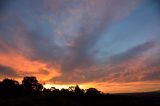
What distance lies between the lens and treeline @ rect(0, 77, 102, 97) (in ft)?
213

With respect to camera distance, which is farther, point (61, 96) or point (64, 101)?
point (61, 96)

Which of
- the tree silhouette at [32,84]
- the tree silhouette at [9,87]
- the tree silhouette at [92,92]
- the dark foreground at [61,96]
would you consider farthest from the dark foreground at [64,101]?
the tree silhouette at [32,84]

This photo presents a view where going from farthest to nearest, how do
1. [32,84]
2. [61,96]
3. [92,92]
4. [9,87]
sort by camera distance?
[32,84] → [92,92] → [9,87] → [61,96]

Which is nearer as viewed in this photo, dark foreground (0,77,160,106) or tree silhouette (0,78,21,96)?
dark foreground (0,77,160,106)

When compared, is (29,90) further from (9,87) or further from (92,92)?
(92,92)

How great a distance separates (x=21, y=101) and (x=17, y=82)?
1080 inches

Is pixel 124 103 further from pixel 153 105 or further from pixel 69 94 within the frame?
pixel 69 94

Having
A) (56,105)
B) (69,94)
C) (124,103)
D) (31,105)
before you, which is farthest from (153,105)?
(31,105)

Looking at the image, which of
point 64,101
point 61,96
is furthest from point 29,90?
point 64,101

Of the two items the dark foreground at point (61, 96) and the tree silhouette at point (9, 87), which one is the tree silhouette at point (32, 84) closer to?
the dark foreground at point (61, 96)

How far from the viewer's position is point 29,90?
72.3m

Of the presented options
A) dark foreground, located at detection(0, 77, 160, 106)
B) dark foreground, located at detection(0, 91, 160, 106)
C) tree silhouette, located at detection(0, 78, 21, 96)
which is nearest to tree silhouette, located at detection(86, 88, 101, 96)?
dark foreground, located at detection(0, 77, 160, 106)

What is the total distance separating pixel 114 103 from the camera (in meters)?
60.8

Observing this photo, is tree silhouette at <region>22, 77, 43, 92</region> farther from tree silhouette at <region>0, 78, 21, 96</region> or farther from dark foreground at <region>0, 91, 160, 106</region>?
dark foreground at <region>0, 91, 160, 106</region>
